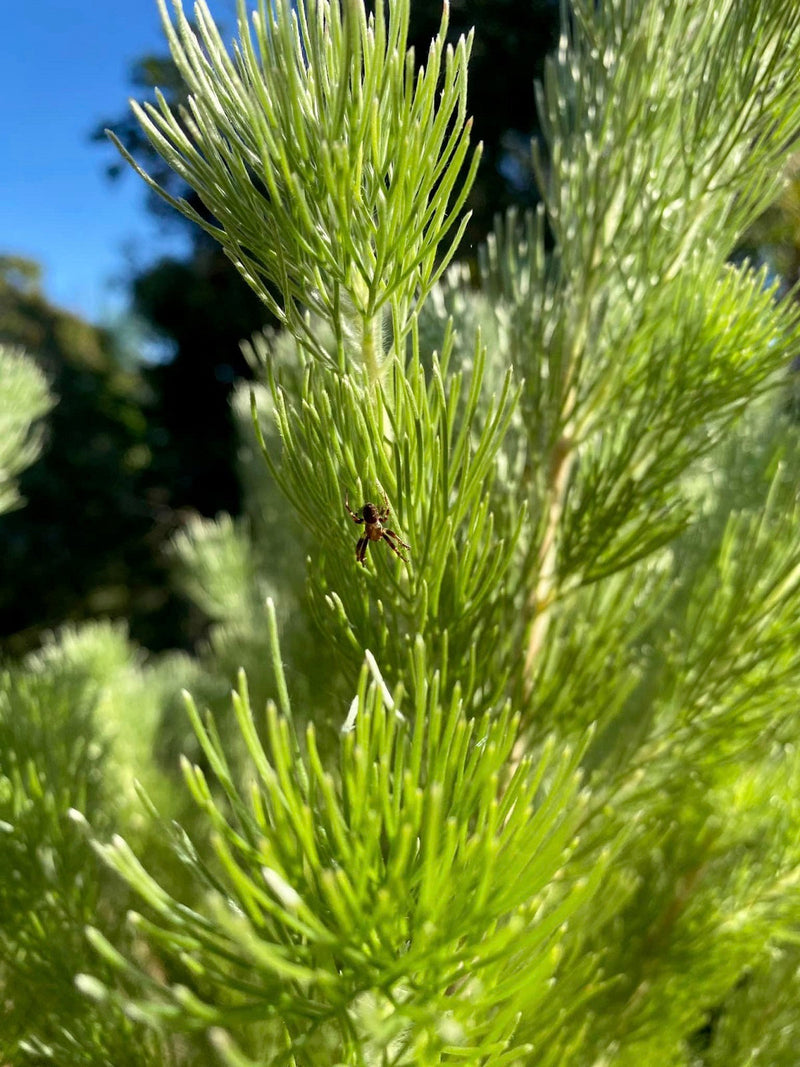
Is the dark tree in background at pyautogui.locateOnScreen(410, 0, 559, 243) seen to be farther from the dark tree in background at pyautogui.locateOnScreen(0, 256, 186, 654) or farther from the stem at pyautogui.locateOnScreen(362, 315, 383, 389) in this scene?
the dark tree in background at pyautogui.locateOnScreen(0, 256, 186, 654)

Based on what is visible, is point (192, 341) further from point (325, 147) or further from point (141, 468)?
point (325, 147)

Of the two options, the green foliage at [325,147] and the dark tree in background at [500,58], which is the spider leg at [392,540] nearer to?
the green foliage at [325,147]

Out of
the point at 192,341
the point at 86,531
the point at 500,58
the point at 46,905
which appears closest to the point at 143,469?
the point at 86,531

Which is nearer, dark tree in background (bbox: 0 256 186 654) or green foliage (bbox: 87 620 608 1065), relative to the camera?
green foliage (bbox: 87 620 608 1065)

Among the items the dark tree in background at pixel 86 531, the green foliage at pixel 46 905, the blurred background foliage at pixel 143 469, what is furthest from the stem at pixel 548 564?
the dark tree in background at pixel 86 531

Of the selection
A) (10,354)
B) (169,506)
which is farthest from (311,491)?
(169,506)

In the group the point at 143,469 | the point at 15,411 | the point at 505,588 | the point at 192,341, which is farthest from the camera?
the point at 143,469

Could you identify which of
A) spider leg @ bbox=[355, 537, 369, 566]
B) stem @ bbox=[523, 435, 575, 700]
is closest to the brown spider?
spider leg @ bbox=[355, 537, 369, 566]

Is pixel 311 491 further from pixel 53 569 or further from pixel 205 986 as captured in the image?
pixel 53 569
